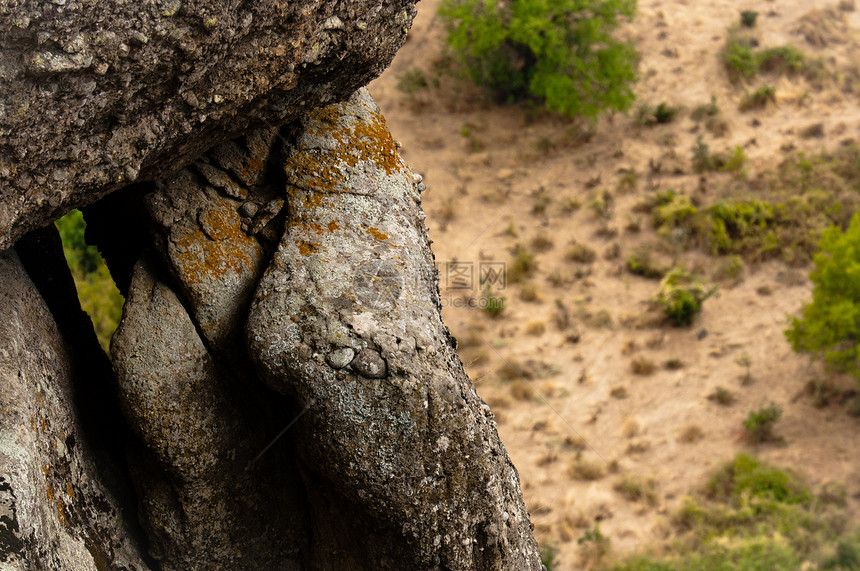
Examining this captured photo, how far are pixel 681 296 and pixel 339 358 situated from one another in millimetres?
10439

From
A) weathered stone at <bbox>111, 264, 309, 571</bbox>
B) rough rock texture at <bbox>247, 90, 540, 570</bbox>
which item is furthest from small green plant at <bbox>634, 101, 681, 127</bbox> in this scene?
weathered stone at <bbox>111, 264, 309, 571</bbox>

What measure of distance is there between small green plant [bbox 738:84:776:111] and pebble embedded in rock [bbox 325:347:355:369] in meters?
15.7

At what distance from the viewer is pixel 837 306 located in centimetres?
1120

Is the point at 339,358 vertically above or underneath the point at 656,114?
above

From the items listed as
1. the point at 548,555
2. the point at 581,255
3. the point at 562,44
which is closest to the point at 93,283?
the point at 548,555

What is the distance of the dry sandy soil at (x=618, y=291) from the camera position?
11109mm

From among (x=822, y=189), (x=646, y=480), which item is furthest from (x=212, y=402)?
(x=822, y=189)

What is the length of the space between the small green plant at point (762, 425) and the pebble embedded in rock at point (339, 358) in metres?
9.11

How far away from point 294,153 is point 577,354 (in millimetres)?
9228

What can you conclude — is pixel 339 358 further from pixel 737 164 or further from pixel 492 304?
pixel 737 164

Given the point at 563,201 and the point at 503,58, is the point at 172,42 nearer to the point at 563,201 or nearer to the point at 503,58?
the point at 563,201

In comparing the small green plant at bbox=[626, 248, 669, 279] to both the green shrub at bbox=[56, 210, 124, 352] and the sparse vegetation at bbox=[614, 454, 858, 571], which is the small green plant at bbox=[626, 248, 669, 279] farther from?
the green shrub at bbox=[56, 210, 124, 352]

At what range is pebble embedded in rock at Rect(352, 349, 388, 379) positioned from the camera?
3871mm

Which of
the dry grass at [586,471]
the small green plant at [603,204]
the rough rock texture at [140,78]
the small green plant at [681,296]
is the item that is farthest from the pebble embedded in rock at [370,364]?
the small green plant at [603,204]
